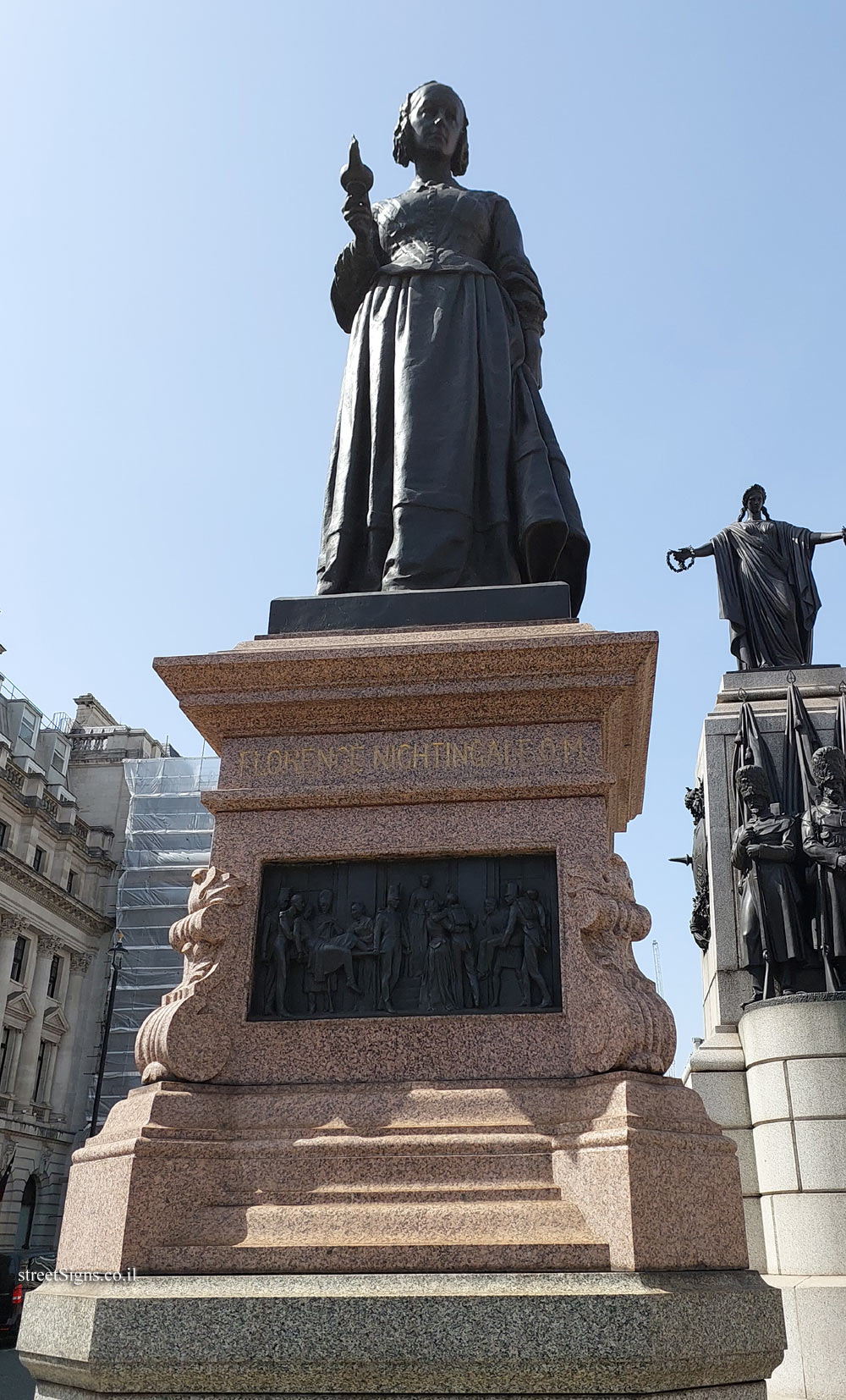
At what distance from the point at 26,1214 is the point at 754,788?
5222 cm

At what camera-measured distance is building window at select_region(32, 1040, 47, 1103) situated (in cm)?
5406

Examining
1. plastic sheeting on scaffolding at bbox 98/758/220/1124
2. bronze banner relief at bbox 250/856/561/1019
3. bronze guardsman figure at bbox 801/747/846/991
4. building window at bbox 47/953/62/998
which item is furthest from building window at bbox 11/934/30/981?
bronze banner relief at bbox 250/856/561/1019

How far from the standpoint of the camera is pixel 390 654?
6164mm

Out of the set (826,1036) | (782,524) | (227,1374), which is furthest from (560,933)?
(782,524)

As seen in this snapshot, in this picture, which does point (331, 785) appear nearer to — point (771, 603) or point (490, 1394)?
point (490, 1394)

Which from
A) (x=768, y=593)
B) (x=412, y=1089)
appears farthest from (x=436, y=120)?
(x=768, y=593)

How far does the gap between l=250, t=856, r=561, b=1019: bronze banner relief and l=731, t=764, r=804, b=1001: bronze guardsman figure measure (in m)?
6.89

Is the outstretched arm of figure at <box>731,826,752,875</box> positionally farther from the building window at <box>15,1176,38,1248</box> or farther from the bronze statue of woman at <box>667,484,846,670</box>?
the building window at <box>15,1176,38,1248</box>

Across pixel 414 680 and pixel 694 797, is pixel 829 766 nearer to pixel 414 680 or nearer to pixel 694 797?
pixel 694 797

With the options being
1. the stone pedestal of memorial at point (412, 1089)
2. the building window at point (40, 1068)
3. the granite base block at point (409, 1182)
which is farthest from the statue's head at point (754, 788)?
the building window at point (40, 1068)

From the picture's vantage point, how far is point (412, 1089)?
5.29m

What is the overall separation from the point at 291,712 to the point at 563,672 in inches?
62.0

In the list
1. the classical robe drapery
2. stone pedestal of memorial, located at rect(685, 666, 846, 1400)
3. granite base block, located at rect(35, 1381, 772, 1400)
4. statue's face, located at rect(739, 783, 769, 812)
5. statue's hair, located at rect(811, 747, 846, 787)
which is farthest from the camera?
the classical robe drapery

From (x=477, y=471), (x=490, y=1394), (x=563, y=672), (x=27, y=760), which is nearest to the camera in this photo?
(x=490, y=1394)
